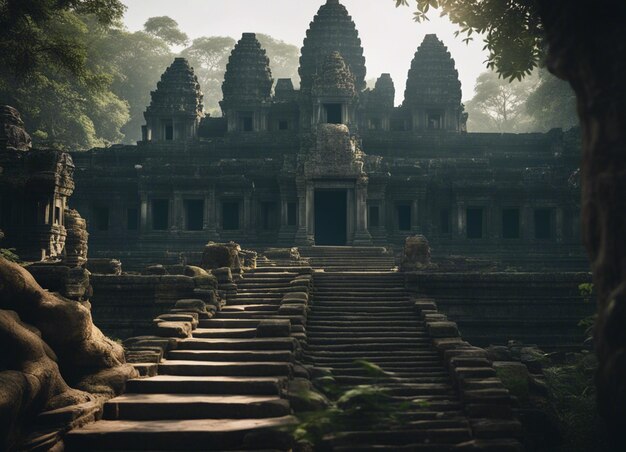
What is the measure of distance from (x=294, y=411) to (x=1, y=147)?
19.3 metres

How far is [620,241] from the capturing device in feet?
16.8

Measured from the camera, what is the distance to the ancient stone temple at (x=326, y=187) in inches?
1030

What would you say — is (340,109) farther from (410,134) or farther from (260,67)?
(260,67)

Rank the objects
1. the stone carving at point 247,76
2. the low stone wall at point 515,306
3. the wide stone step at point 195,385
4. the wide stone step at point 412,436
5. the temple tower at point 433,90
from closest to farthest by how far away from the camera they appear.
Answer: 1. the wide stone step at point 412,436
2. the wide stone step at point 195,385
3. the low stone wall at point 515,306
4. the stone carving at point 247,76
5. the temple tower at point 433,90

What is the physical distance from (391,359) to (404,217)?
19071 mm

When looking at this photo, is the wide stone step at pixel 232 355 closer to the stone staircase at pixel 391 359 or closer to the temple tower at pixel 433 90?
the stone staircase at pixel 391 359

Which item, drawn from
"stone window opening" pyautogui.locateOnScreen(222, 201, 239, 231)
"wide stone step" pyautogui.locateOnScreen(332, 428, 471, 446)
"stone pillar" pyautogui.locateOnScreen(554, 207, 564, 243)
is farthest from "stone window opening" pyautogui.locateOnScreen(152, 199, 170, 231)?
"wide stone step" pyautogui.locateOnScreen(332, 428, 471, 446)

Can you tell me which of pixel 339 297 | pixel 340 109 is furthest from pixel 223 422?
pixel 340 109

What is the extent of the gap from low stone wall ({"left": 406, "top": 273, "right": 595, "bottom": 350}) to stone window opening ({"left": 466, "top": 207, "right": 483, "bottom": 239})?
1491 cm

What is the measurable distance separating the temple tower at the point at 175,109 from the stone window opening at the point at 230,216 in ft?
24.1

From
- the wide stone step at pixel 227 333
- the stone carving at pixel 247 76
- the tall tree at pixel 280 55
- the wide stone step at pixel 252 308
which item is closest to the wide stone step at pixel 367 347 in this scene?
the wide stone step at pixel 227 333

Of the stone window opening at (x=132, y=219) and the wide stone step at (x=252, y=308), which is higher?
the stone window opening at (x=132, y=219)

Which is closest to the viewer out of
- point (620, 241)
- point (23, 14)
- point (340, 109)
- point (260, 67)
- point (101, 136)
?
point (620, 241)

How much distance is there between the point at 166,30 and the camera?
69.0 metres
